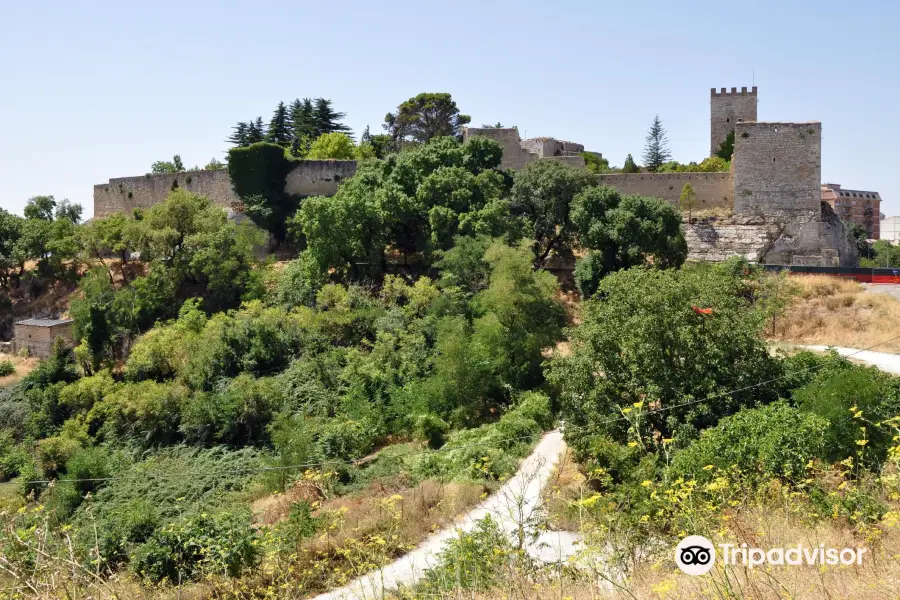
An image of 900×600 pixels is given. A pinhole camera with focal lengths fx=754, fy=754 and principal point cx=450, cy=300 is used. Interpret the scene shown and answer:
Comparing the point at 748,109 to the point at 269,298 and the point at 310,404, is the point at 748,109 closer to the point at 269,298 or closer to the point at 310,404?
the point at 269,298

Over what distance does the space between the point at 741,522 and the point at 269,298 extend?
1781cm

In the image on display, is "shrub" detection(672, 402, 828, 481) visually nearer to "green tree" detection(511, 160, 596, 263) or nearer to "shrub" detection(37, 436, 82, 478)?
"green tree" detection(511, 160, 596, 263)

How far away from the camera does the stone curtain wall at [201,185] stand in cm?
2848

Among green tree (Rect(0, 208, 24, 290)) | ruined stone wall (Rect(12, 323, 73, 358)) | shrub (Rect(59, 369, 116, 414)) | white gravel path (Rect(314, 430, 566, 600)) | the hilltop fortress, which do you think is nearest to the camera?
white gravel path (Rect(314, 430, 566, 600))

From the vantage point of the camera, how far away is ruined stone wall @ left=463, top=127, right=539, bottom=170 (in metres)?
27.1

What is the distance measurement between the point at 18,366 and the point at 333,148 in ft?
47.6

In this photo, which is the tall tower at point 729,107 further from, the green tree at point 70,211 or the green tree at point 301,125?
the green tree at point 70,211

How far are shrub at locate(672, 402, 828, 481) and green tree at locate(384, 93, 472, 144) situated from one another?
2582 cm

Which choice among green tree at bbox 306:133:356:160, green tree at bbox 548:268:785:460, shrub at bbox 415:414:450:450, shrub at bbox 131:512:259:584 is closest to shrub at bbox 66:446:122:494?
shrub at bbox 131:512:259:584

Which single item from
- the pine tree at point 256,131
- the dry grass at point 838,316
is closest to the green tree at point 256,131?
the pine tree at point 256,131

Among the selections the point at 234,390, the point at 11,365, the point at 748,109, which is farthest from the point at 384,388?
the point at 748,109

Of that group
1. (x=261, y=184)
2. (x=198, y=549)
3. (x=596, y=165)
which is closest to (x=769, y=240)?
(x=596, y=165)

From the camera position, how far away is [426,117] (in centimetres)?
3400

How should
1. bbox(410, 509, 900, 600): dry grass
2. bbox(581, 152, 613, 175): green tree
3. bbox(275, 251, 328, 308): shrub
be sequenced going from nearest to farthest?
1. bbox(410, 509, 900, 600): dry grass
2. bbox(275, 251, 328, 308): shrub
3. bbox(581, 152, 613, 175): green tree
